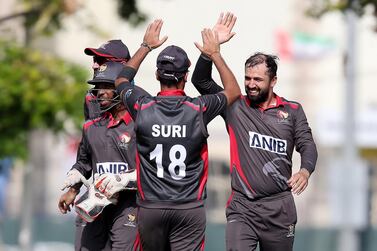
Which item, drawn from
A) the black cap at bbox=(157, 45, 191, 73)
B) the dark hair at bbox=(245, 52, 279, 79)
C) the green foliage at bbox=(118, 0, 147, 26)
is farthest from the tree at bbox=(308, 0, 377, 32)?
the black cap at bbox=(157, 45, 191, 73)

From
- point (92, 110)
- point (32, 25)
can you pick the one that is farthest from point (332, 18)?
point (92, 110)

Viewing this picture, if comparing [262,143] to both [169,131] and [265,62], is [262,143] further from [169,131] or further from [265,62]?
[169,131]

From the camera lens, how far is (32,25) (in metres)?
23.8

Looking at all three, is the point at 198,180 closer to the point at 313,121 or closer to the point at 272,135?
the point at 272,135

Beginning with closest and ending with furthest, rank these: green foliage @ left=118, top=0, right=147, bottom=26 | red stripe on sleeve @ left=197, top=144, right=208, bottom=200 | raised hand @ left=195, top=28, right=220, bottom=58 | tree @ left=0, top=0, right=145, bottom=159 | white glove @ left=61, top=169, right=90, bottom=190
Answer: red stripe on sleeve @ left=197, top=144, right=208, bottom=200 → raised hand @ left=195, top=28, right=220, bottom=58 → white glove @ left=61, top=169, right=90, bottom=190 → green foliage @ left=118, top=0, right=147, bottom=26 → tree @ left=0, top=0, right=145, bottom=159

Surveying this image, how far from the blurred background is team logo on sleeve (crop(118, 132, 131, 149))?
6782mm

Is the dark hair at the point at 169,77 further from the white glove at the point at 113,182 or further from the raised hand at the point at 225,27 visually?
the white glove at the point at 113,182

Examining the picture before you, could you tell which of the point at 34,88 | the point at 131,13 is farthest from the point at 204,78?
the point at 34,88

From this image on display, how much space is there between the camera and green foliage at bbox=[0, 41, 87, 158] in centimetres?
2588

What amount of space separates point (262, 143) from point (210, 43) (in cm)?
103

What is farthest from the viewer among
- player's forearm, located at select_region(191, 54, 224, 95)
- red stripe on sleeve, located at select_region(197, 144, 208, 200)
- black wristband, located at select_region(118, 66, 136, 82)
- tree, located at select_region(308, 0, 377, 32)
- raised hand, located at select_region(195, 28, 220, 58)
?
tree, located at select_region(308, 0, 377, 32)

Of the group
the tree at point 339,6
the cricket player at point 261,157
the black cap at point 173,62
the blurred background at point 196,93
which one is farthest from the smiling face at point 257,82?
the tree at point 339,6

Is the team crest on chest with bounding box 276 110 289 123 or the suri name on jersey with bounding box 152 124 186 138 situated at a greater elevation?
the team crest on chest with bounding box 276 110 289 123

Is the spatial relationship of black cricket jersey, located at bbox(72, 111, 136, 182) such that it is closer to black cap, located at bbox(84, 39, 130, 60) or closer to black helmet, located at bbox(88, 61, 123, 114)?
black helmet, located at bbox(88, 61, 123, 114)
